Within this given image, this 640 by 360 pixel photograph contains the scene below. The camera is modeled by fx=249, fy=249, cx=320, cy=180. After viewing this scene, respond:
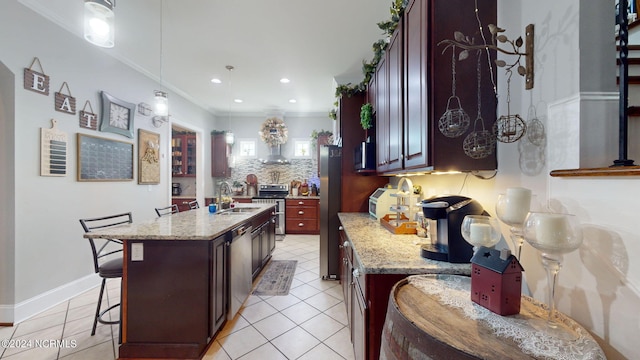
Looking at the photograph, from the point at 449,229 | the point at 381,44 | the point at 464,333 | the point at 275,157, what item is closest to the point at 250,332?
the point at 449,229

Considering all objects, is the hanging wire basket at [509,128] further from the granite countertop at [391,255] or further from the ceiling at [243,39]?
the ceiling at [243,39]

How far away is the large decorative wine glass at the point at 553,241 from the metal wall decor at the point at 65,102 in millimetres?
3882

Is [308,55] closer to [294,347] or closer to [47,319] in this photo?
[294,347]

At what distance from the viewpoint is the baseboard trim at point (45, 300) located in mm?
2137

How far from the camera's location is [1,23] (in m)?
2.07

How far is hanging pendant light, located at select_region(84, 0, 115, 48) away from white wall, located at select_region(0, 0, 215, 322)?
1281 millimetres

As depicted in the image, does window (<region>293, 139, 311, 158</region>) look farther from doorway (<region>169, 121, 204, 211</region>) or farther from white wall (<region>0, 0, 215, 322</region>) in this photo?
white wall (<region>0, 0, 215, 322</region>)

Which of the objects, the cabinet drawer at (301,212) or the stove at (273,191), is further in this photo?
the stove at (273,191)

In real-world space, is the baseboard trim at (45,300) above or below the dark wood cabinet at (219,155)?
below

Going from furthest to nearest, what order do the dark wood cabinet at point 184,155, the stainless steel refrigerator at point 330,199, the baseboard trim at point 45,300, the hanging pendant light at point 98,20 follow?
the dark wood cabinet at point 184,155 < the stainless steel refrigerator at point 330,199 < the baseboard trim at point 45,300 < the hanging pendant light at point 98,20

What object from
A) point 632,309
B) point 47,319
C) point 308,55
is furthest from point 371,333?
point 308,55

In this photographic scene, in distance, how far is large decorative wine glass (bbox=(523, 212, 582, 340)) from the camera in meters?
0.73

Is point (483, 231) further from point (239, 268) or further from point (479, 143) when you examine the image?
point (239, 268)

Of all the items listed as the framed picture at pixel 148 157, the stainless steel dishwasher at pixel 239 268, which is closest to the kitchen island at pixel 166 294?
the stainless steel dishwasher at pixel 239 268
